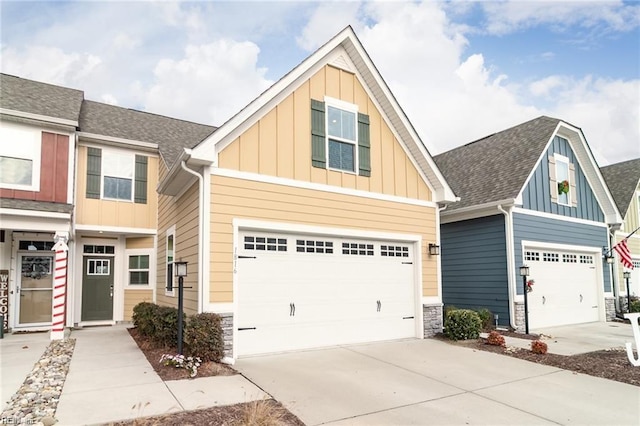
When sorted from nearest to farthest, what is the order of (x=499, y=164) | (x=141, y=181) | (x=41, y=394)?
(x=41, y=394) < (x=141, y=181) < (x=499, y=164)

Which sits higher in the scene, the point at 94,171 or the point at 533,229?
the point at 94,171

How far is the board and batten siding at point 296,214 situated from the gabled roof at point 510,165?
2.77 metres

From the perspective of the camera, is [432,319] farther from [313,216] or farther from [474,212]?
[313,216]

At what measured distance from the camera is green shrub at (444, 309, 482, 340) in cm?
949

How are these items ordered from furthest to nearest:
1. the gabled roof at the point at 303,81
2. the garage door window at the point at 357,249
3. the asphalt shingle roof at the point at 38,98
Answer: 1. the asphalt shingle roof at the point at 38,98
2. the garage door window at the point at 357,249
3. the gabled roof at the point at 303,81

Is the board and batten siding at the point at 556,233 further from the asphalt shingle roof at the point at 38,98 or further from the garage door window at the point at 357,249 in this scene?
the asphalt shingle roof at the point at 38,98

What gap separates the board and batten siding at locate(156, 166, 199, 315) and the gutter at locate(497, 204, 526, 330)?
8.43m

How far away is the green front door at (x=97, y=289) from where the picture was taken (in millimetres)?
11820

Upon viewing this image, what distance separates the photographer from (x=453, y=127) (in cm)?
3297

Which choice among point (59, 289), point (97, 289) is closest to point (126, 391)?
point (59, 289)

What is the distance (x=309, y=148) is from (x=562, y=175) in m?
9.58

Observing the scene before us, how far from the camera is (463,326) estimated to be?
9.48 metres

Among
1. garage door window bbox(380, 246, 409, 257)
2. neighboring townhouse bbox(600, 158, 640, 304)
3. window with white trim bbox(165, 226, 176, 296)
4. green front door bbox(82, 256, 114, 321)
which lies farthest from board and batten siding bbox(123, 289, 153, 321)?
neighboring townhouse bbox(600, 158, 640, 304)

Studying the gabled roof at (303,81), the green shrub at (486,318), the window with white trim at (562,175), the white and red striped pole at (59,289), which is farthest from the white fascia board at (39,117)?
the window with white trim at (562,175)
